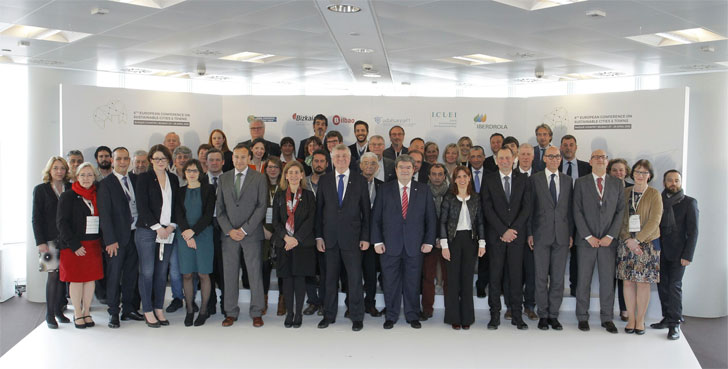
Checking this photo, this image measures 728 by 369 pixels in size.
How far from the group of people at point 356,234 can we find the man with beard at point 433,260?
0.02 m

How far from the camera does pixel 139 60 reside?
736 cm

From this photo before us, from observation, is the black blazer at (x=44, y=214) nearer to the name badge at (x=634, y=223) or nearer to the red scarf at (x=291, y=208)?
the red scarf at (x=291, y=208)

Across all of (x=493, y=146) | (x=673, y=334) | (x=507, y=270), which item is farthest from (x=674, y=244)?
(x=493, y=146)

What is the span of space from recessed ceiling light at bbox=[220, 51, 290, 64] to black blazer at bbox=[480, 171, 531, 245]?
12.1 ft

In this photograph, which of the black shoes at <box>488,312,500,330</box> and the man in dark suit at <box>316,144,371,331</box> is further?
the black shoes at <box>488,312,500,330</box>

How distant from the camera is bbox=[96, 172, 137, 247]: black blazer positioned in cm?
506

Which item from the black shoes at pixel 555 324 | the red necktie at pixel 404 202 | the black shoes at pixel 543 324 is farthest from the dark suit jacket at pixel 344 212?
the black shoes at pixel 555 324

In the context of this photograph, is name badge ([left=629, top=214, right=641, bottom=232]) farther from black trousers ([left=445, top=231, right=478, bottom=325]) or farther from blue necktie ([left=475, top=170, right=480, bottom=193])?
blue necktie ([left=475, top=170, right=480, bottom=193])

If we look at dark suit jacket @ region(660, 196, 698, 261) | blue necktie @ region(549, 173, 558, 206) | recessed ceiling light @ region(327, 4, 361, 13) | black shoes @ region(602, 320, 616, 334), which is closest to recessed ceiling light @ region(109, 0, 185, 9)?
recessed ceiling light @ region(327, 4, 361, 13)

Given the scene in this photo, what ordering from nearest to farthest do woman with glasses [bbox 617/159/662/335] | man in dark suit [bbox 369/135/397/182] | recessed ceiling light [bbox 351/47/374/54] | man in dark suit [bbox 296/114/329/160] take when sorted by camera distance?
woman with glasses [bbox 617/159/662/335] → man in dark suit [bbox 369/135/397/182] → recessed ceiling light [bbox 351/47/374/54] → man in dark suit [bbox 296/114/329/160]

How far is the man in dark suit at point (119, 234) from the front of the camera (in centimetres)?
508

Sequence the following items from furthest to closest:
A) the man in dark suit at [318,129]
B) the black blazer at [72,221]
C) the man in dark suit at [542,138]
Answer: the man in dark suit at [318,129] < the man in dark suit at [542,138] < the black blazer at [72,221]

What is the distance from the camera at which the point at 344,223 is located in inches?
200

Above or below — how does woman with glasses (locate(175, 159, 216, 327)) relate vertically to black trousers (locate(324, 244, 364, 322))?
above
